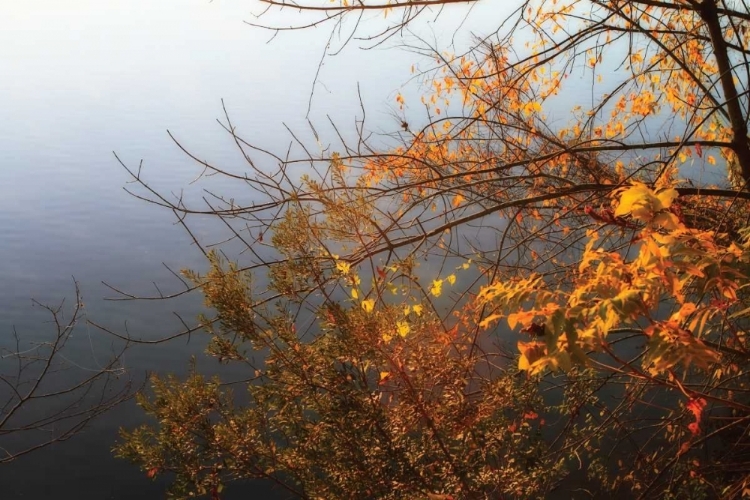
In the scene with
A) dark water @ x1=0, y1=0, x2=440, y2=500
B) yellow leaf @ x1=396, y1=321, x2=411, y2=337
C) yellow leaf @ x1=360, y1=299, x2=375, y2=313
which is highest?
dark water @ x1=0, y1=0, x2=440, y2=500

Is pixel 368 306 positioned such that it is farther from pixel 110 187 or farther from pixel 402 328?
pixel 110 187

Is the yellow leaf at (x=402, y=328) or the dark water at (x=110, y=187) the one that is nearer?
the yellow leaf at (x=402, y=328)

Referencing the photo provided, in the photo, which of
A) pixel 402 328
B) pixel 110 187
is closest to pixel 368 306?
pixel 402 328

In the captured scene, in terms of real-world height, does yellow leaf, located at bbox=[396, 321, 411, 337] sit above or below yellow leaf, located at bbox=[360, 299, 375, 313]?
below

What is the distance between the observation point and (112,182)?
74.7ft

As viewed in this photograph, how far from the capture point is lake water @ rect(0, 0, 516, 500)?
973 cm

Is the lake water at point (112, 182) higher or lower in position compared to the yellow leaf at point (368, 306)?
higher

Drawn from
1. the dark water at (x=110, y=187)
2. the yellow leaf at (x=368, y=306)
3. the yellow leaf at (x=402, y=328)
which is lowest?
the yellow leaf at (x=402, y=328)

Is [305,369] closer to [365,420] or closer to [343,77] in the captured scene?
[365,420]

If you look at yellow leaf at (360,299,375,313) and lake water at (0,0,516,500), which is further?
lake water at (0,0,516,500)

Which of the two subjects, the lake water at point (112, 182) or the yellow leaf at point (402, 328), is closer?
the yellow leaf at point (402, 328)

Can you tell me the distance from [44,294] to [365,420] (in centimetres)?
1287

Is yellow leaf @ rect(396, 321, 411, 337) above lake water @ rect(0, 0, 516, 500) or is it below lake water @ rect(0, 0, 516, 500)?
below

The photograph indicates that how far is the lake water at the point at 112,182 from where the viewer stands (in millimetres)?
9734
